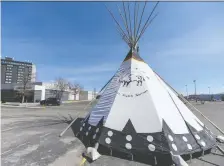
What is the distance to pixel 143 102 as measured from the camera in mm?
5664

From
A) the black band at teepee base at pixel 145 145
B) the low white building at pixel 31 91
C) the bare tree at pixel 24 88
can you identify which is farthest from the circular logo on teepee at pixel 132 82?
the low white building at pixel 31 91

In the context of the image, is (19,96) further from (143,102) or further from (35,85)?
(143,102)

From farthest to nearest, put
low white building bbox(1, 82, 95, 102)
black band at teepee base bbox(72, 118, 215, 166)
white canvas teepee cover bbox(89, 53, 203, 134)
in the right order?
1. low white building bbox(1, 82, 95, 102)
2. white canvas teepee cover bbox(89, 53, 203, 134)
3. black band at teepee base bbox(72, 118, 215, 166)

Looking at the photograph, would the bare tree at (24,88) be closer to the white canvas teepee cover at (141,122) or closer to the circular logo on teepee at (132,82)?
the white canvas teepee cover at (141,122)

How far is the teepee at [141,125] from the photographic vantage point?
4.54 m

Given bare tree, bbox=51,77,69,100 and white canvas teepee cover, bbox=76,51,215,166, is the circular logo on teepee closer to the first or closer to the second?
white canvas teepee cover, bbox=76,51,215,166

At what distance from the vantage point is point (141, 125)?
504cm

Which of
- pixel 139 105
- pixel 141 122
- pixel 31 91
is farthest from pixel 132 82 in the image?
pixel 31 91

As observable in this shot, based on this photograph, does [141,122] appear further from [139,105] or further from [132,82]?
[132,82]

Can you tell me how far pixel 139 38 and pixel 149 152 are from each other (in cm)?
514

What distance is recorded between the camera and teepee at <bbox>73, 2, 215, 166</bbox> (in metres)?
4.54

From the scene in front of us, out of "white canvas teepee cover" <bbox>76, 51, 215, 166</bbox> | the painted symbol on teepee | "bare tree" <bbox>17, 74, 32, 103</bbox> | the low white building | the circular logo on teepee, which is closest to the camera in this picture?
"white canvas teepee cover" <bbox>76, 51, 215, 166</bbox>

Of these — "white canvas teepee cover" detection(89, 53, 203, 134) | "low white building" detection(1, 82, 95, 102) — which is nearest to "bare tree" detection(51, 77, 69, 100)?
"low white building" detection(1, 82, 95, 102)

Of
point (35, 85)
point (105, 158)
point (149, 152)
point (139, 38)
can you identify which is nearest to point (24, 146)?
point (105, 158)
